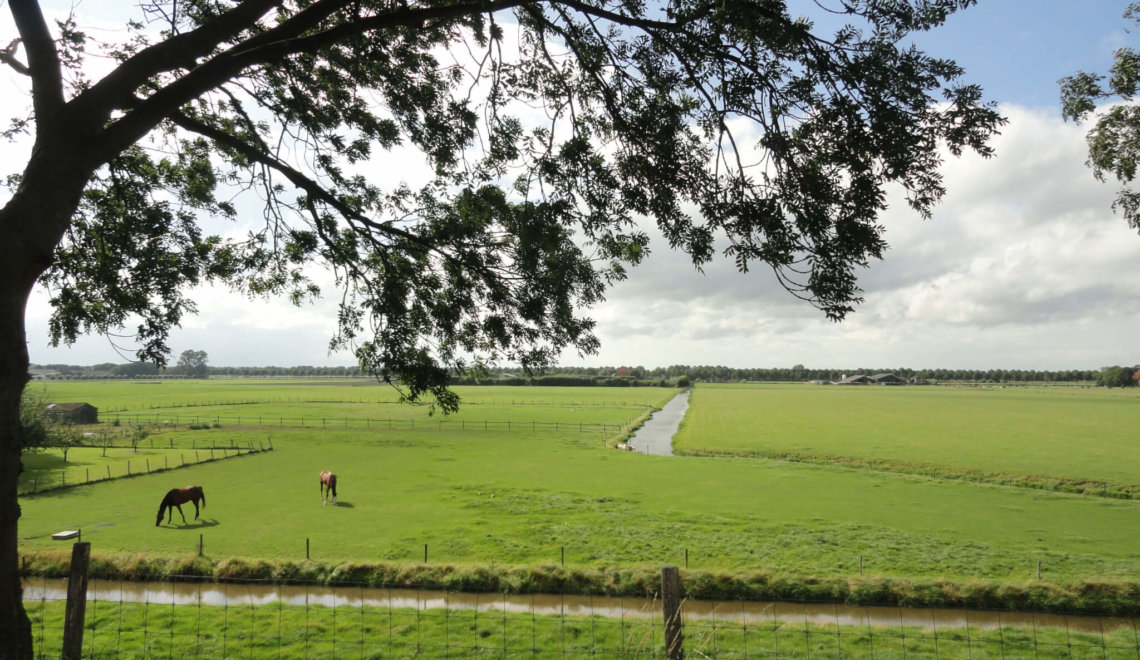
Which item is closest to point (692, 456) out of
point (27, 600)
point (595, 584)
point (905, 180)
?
point (595, 584)

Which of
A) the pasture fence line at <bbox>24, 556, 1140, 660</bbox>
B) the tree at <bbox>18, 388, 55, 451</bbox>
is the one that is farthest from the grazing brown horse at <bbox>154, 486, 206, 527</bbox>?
the tree at <bbox>18, 388, 55, 451</bbox>

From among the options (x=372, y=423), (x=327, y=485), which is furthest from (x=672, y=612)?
(x=372, y=423)

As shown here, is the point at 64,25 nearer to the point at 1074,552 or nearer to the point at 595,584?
the point at 595,584

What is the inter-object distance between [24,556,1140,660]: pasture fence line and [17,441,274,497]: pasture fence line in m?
17.7

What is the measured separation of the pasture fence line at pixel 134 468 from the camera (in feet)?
98.9

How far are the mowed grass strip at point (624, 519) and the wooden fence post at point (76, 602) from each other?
471 inches

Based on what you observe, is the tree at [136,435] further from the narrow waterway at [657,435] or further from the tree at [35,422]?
the narrow waterway at [657,435]

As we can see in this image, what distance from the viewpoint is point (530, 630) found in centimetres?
1308

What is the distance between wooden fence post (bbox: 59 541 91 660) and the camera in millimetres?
6785

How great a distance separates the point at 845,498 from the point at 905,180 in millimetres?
25462

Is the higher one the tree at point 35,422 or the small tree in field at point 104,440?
the tree at point 35,422

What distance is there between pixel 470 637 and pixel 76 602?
23.9 ft

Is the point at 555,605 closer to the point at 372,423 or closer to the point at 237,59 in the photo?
the point at 237,59

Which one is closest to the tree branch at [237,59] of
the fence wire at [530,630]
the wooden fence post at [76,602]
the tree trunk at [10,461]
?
the tree trunk at [10,461]
